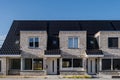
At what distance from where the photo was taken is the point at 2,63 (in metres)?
37.3

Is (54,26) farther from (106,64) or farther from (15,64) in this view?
(106,64)

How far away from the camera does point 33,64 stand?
123 ft

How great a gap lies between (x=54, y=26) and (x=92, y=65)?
989 centimetres

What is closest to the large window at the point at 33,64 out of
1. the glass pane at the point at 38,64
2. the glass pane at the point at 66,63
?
the glass pane at the point at 38,64

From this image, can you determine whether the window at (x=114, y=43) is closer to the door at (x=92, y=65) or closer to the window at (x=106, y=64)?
the window at (x=106, y=64)

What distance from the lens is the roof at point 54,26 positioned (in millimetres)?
41247

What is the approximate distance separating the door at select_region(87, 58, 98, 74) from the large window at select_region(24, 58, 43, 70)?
626 cm

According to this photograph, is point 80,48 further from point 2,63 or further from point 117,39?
point 2,63

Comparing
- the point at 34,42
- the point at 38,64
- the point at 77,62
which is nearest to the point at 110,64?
the point at 77,62

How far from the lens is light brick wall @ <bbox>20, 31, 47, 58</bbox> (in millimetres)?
37500

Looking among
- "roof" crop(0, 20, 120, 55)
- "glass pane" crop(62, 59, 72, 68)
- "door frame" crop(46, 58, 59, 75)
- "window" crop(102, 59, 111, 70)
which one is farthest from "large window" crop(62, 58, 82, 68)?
"window" crop(102, 59, 111, 70)

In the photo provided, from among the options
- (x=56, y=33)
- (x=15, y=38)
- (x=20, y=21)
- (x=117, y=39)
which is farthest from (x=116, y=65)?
(x=20, y=21)

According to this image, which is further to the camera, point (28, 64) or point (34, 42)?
point (28, 64)

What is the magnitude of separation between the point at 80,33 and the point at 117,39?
4791 mm
